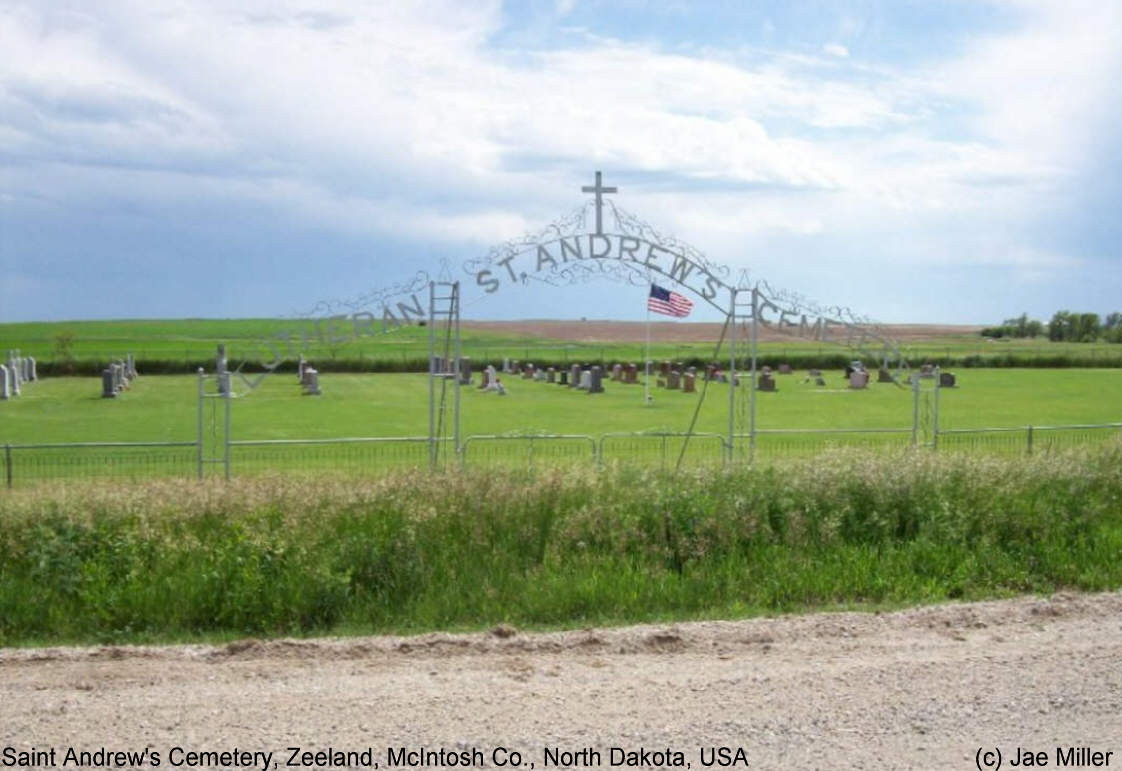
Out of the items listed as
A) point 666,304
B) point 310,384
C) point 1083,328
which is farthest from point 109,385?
point 1083,328

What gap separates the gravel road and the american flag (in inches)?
888

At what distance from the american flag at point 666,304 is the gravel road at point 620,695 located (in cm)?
2255

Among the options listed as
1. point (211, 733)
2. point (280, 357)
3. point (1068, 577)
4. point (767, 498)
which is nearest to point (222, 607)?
point (211, 733)

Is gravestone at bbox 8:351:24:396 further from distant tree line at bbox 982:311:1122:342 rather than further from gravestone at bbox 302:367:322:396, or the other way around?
distant tree line at bbox 982:311:1122:342

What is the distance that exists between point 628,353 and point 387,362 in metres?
24.0

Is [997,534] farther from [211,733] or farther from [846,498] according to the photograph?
[211,733]

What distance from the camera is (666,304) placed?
30.5 meters

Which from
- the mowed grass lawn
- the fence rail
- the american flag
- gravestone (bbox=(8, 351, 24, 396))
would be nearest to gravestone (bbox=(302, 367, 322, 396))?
the mowed grass lawn

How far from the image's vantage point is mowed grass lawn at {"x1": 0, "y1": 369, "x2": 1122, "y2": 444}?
3091cm

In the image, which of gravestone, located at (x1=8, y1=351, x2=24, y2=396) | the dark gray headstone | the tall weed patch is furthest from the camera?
gravestone, located at (x1=8, y1=351, x2=24, y2=396)

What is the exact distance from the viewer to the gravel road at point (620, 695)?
537 cm

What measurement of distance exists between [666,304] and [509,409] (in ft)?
30.5

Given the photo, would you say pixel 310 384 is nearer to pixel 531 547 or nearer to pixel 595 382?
pixel 595 382

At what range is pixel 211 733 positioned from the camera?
5.52 meters
